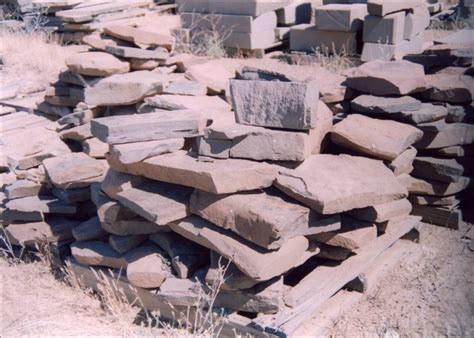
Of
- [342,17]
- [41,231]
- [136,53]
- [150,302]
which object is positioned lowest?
[150,302]

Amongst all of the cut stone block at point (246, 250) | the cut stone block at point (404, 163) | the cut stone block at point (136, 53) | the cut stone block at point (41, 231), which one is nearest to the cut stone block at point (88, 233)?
the cut stone block at point (41, 231)

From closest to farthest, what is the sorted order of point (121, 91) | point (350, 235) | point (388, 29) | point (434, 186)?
point (350, 235) → point (434, 186) → point (121, 91) → point (388, 29)

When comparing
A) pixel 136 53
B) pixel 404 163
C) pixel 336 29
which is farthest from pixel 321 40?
pixel 404 163

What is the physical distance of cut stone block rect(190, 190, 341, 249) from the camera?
3.48 meters

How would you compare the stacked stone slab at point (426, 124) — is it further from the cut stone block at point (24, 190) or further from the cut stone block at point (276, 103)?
the cut stone block at point (24, 190)

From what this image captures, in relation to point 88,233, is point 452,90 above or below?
above

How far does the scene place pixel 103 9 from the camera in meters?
10.4

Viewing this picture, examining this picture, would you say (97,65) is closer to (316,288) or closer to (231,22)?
(231,22)

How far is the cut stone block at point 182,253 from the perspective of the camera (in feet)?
12.8

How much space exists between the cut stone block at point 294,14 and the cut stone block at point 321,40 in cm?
54

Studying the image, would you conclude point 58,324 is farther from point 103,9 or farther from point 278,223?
point 103,9

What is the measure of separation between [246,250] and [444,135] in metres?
2.29

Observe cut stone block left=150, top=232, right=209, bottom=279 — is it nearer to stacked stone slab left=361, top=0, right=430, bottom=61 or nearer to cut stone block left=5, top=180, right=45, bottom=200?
cut stone block left=5, top=180, right=45, bottom=200

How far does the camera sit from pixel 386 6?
7.96 meters
